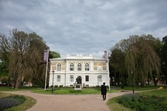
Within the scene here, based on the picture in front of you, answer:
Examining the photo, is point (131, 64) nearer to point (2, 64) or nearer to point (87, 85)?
point (87, 85)

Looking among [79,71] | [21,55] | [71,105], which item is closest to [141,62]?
[79,71]

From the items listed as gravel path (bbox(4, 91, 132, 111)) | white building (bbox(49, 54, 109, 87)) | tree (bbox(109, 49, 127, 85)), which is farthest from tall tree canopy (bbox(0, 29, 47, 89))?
tree (bbox(109, 49, 127, 85))

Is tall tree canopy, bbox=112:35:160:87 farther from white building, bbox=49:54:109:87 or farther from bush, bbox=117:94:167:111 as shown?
bush, bbox=117:94:167:111

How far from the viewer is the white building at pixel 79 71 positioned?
135 feet

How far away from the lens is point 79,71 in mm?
41781

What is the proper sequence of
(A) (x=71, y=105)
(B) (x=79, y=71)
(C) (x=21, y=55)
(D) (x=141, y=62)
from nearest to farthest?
(A) (x=71, y=105) → (D) (x=141, y=62) → (C) (x=21, y=55) → (B) (x=79, y=71)

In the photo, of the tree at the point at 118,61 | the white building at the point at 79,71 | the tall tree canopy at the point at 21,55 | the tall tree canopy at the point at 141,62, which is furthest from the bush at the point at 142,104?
the white building at the point at 79,71

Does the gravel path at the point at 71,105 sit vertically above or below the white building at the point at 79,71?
below

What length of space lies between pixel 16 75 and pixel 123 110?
96.9ft

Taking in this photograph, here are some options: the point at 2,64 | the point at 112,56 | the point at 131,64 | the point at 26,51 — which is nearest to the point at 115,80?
the point at 112,56

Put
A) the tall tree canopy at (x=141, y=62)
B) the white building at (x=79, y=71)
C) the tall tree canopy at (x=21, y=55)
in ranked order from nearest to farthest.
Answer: the tall tree canopy at (x=141, y=62) < the tall tree canopy at (x=21, y=55) < the white building at (x=79, y=71)

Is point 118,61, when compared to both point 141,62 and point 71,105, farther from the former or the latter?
point 71,105

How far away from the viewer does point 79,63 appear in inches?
1672

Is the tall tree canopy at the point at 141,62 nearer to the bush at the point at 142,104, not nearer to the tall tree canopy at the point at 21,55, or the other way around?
the bush at the point at 142,104
